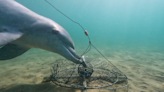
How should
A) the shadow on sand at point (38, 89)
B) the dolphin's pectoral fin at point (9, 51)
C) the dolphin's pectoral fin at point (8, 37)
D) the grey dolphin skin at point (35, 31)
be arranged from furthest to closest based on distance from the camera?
1. the dolphin's pectoral fin at point (9, 51)
2. the shadow on sand at point (38, 89)
3. the grey dolphin skin at point (35, 31)
4. the dolphin's pectoral fin at point (8, 37)

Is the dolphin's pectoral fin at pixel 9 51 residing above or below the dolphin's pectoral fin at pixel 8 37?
below

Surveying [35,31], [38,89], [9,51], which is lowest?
[38,89]

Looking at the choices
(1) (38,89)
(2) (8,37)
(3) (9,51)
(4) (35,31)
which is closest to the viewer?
(2) (8,37)

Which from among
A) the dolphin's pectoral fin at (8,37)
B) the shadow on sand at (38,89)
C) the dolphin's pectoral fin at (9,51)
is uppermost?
the dolphin's pectoral fin at (8,37)

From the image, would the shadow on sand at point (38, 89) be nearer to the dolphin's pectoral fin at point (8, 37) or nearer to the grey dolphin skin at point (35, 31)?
the grey dolphin skin at point (35, 31)

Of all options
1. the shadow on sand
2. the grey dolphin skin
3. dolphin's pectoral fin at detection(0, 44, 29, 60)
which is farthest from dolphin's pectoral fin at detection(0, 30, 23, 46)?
the shadow on sand

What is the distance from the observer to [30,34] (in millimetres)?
2578

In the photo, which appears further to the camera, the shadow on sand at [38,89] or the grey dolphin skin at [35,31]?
the shadow on sand at [38,89]

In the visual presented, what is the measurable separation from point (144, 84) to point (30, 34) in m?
4.08

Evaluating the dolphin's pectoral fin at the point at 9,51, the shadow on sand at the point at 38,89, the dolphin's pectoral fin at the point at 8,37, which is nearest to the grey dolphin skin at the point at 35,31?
the dolphin's pectoral fin at the point at 8,37

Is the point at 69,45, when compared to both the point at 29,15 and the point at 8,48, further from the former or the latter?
the point at 8,48

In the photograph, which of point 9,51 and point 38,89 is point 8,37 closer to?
point 9,51

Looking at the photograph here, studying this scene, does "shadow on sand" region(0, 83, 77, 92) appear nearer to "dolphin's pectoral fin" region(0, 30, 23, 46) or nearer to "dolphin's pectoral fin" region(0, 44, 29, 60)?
"dolphin's pectoral fin" region(0, 44, 29, 60)

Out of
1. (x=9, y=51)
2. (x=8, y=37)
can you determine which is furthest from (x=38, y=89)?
(x=8, y=37)
